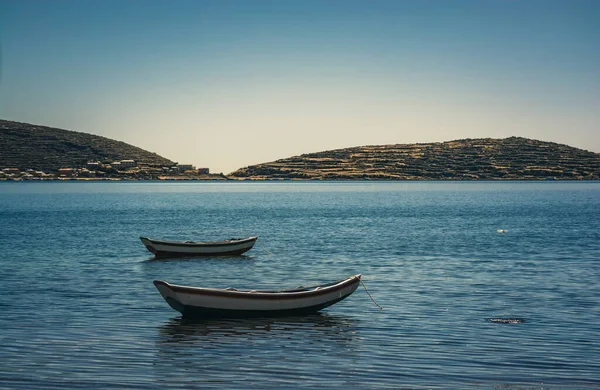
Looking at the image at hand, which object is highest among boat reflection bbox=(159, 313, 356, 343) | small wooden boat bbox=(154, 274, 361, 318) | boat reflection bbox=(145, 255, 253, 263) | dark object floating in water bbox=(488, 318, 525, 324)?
small wooden boat bbox=(154, 274, 361, 318)

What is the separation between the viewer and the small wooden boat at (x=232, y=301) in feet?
83.7

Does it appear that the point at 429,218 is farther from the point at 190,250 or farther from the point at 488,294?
the point at 488,294

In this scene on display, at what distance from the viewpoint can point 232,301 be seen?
25531 millimetres

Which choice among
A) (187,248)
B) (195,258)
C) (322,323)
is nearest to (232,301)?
(322,323)

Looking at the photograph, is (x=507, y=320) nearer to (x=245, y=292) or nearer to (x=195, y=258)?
(x=245, y=292)

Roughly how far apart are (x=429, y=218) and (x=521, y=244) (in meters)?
40.3

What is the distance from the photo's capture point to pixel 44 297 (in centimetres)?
3195

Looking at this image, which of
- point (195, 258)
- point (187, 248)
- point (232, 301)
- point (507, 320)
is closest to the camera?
point (232, 301)

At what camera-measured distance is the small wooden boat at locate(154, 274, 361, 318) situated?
25.5m

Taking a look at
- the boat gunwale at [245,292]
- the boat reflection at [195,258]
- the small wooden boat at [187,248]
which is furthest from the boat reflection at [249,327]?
the small wooden boat at [187,248]

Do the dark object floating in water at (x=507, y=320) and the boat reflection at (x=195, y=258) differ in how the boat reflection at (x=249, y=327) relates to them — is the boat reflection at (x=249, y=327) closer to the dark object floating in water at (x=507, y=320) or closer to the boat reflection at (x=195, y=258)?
the dark object floating in water at (x=507, y=320)

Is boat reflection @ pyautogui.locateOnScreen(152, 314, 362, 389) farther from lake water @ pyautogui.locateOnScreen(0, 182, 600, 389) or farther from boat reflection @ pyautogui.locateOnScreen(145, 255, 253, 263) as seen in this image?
boat reflection @ pyautogui.locateOnScreen(145, 255, 253, 263)

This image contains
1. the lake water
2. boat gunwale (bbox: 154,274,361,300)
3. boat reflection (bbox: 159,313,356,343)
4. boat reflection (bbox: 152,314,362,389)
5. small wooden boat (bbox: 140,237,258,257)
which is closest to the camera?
boat reflection (bbox: 152,314,362,389)

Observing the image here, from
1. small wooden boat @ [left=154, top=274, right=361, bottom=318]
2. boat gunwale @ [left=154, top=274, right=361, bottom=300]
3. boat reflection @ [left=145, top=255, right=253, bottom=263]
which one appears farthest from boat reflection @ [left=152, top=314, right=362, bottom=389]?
boat reflection @ [left=145, top=255, right=253, bottom=263]
